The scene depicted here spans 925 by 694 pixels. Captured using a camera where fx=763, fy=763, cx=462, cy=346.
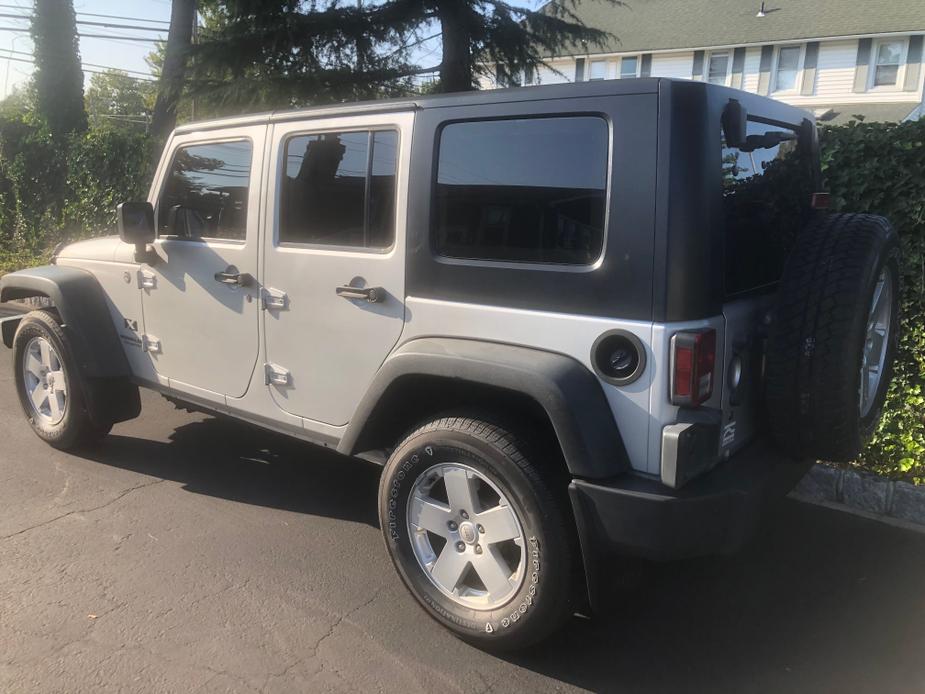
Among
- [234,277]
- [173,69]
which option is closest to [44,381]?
[234,277]

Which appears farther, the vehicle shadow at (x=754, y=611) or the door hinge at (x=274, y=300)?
the door hinge at (x=274, y=300)

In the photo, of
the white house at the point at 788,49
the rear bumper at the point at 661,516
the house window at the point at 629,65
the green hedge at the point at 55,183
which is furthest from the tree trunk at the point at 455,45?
the house window at the point at 629,65

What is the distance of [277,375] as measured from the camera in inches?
143

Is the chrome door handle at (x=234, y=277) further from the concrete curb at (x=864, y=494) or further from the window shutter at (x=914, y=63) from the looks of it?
the window shutter at (x=914, y=63)

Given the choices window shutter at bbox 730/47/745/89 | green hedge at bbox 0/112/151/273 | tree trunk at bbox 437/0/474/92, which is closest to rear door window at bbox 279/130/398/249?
tree trunk at bbox 437/0/474/92

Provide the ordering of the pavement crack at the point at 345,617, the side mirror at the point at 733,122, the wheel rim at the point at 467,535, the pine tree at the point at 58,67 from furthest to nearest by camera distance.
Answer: the pine tree at the point at 58,67 < the pavement crack at the point at 345,617 < the wheel rim at the point at 467,535 < the side mirror at the point at 733,122

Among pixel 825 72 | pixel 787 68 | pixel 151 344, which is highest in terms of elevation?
pixel 787 68

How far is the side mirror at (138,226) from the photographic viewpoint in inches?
160

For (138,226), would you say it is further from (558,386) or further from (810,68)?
(810,68)

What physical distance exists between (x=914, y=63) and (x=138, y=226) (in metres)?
24.8

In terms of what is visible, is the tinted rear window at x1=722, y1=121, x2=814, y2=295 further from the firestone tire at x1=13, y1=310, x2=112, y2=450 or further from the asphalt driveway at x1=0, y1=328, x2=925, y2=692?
the firestone tire at x1=13, y1=310, x2=112, y2=450

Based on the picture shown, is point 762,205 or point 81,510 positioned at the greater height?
point 762,205

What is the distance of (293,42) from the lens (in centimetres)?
912

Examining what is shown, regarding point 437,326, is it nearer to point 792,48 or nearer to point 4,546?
point 4,546
